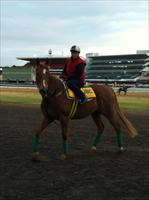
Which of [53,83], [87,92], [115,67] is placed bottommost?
[87,92]

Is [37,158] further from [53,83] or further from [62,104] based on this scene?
[53,83]

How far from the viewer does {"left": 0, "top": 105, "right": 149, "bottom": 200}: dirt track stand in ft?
21.6

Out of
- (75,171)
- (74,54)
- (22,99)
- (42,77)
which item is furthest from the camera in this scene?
(22,99)

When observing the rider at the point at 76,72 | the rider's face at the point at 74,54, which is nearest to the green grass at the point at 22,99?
the rider at the point at 76,72

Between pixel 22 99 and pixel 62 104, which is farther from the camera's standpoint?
pixel 22 99

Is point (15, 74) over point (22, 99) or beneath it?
over

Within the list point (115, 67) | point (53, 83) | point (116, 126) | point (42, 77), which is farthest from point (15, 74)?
point (42, 77)

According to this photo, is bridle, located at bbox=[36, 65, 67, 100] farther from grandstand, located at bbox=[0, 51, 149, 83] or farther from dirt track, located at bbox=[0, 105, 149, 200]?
grandstand, located at bbox=[0, 51, 149, 83]

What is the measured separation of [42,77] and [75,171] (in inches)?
90.0

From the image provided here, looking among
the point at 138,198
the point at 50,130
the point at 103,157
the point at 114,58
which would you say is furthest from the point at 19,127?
the point at 114,58

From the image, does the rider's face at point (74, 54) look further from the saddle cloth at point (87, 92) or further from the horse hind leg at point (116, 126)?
the horse hind leg at point (116, 126)

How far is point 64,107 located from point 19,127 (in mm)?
6625

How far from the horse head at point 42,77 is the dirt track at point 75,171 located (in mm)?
1689

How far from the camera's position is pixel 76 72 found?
395 inches
